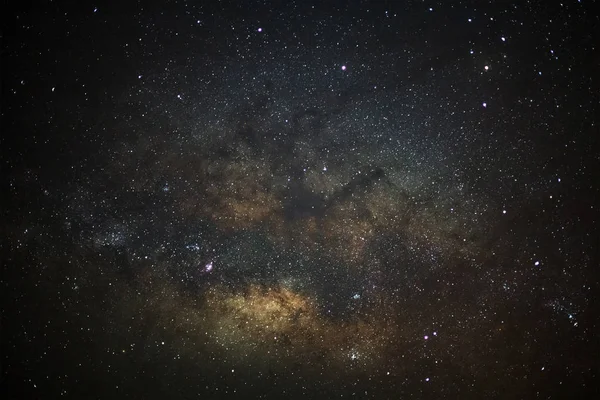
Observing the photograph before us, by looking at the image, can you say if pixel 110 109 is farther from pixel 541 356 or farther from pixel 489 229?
pixel 541 356

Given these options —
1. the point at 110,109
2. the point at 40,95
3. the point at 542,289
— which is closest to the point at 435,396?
the point at 542,289

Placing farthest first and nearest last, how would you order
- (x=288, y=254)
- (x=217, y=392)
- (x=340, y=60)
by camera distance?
(x=217, y=392) < (x=288, y=254) < (x=340, y=60)

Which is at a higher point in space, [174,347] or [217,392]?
[174,347]

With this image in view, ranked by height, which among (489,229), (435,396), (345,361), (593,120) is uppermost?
(593,120)

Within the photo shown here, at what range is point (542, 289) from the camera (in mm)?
3217

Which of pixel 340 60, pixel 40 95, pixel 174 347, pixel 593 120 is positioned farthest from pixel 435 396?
pixel 40 95

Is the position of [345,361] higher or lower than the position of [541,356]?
higher

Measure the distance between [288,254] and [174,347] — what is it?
5.10 ft

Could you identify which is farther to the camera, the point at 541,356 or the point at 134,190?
the point at 541,356

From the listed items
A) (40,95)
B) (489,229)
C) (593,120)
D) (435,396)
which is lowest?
(435,396)

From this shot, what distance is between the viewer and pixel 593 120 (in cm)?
315

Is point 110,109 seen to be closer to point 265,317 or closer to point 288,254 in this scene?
point 288,254

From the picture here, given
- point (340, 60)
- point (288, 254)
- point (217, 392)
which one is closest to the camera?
point (340, 60)

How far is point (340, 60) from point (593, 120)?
8.78ft
